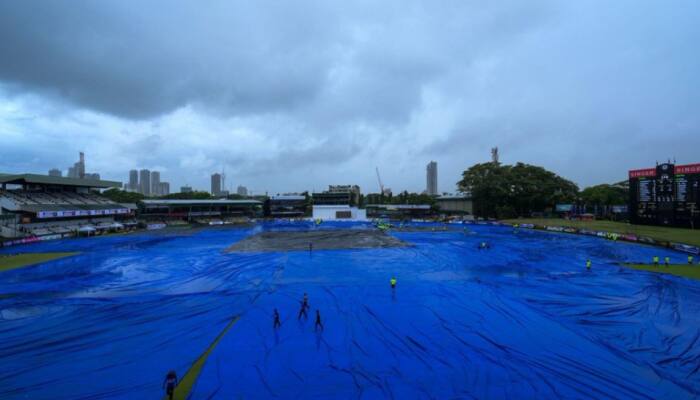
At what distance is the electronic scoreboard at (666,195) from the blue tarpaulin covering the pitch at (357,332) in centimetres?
2713

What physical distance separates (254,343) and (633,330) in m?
17.0

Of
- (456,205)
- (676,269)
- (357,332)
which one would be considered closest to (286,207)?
(456,205)

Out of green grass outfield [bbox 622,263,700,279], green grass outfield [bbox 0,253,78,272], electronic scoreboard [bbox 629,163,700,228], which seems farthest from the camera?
electronic scoreboard [bbox 629,163,700,228]

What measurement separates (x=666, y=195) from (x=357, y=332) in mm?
53152

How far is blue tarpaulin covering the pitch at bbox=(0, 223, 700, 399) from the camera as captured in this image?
9.03 metres

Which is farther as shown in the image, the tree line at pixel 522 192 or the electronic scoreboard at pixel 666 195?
the tree line at pixel 522 192

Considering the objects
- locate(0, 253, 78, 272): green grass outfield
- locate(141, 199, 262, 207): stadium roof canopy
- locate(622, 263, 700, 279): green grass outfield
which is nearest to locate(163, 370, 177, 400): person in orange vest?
locate(0, 253, 78, 272): green grass outfield

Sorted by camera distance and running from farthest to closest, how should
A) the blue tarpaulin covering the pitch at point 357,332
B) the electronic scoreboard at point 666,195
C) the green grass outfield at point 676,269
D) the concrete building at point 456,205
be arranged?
the concrete building at point 456,205
the electronic scoreboard at point 666,195
the green grass outfield at point 676,269
the blue tarpaulin covering the pitch at point 357,332

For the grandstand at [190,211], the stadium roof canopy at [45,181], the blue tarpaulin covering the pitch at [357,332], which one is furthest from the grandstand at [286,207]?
the blue tarpaulin covering the pitch at [357,332]

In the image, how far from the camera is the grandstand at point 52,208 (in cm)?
4147

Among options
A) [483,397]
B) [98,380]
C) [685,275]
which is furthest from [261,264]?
[685,275]

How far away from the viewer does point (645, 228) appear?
135ft

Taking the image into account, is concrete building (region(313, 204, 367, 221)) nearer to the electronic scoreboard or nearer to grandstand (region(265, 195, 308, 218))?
grandstand (region(265, 195, 308, 218))

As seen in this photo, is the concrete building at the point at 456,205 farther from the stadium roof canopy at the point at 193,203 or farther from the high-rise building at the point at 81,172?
the high-rise building at the point at 81,172
